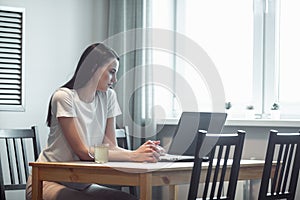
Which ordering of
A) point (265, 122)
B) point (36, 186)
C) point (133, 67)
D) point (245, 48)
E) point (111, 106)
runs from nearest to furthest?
point (36, 186), point (111, 106), point (265, 122), point (245, 48), point (133, 67)

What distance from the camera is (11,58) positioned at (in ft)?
14.1

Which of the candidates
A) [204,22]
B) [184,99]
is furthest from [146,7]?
[184,99]

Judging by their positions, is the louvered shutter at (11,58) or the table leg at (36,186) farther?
the louvered shutter at (11,58)

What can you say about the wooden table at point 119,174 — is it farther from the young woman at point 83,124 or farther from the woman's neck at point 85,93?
the woman's neck at point 85,93

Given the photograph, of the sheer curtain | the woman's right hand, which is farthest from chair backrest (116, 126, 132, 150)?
the woman's right hand

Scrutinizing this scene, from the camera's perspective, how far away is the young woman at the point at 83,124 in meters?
3.03

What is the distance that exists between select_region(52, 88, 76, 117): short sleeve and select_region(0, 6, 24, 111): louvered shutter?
3.79ft

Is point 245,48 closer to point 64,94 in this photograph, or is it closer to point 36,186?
point 64,94

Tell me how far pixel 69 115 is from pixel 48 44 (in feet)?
→ 4.88

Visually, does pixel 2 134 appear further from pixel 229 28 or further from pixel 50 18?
pixel 229 28

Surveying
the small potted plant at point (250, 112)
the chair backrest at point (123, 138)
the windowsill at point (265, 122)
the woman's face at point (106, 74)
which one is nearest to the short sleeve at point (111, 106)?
the woman's face at point (106, 74)

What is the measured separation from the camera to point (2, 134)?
3533mm

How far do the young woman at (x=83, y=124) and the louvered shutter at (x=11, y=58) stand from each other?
108 cm

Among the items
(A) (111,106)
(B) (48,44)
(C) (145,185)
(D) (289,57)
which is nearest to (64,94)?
(A) (111,106)
